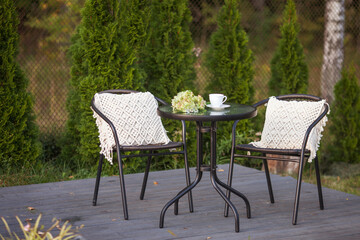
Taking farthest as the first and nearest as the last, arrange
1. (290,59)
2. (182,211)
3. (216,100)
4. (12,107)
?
(290,59) → (12,107) → (182,211) → (216,100)

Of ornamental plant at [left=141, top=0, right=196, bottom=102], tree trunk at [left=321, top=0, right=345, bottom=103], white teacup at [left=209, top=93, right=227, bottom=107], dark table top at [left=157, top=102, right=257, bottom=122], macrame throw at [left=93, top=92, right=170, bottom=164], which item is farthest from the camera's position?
tree trunk at [left=321, top=0, right=345, bottom=103]

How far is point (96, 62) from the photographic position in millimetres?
5051

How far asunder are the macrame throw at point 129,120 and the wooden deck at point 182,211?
458 mm

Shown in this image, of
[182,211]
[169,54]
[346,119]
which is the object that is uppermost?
[169,54]

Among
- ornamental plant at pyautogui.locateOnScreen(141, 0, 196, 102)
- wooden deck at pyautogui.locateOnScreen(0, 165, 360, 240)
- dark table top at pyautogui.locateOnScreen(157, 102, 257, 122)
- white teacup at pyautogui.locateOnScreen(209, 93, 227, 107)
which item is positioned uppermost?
ornamental plant at pyautogui.locateOnScreen(141, 0, 196, 102)

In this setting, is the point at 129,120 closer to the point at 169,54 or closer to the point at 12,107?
the point at 12,107

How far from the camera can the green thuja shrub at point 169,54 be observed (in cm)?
533

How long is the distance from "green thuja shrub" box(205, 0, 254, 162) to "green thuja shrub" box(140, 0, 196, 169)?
1.26ft

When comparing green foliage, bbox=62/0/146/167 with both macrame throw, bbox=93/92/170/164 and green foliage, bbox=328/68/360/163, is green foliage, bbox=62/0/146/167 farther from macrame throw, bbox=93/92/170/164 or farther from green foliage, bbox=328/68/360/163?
green foliage, bbox=328/68/360/163

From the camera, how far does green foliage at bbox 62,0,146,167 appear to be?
4.98 m

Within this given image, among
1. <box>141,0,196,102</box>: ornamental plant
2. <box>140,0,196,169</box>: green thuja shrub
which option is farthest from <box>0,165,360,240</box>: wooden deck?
<box>141,0,196,102</box>: ornamental plant

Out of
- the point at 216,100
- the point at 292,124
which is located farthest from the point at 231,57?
the point at 216,100

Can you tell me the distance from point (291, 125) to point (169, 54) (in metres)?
2.07

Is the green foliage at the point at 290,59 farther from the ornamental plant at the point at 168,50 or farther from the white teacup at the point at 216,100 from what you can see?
the white teacup at the point at 216,100
